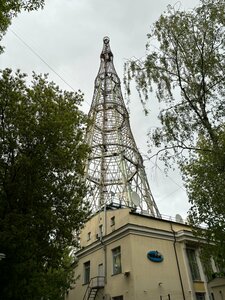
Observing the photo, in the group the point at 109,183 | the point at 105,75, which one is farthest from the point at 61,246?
the point at 105,75

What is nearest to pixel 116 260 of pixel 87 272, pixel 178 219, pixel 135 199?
pixel 87 272

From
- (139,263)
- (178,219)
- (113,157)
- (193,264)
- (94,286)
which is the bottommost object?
(94,286)

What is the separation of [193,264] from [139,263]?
475 cm

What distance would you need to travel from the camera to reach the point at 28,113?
11.1m

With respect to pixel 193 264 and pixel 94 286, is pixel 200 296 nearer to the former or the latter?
pixel 193 264

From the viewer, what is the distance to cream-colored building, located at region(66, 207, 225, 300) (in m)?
16.6

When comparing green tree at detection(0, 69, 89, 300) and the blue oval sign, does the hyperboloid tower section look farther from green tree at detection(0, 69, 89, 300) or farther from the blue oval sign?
green tree at detection(0, 69, 89, 300)

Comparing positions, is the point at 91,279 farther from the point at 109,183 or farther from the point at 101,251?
the point at 109,183

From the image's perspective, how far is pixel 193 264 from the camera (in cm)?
1928

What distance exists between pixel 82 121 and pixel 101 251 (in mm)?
10856

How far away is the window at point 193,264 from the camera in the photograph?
18781mm

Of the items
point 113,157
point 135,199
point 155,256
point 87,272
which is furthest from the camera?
point 113,157

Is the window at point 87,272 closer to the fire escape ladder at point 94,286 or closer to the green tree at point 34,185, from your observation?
the fire escape ladder at point 94,286

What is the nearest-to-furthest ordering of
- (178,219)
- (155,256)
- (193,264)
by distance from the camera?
(155,256) < (193,264) < (178,219)
